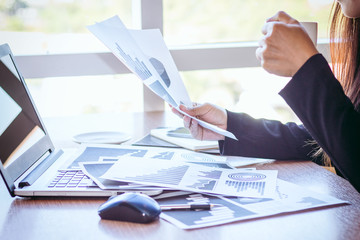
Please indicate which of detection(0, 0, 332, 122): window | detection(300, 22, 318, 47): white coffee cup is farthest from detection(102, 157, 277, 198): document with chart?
detection(0, 0, 332, 122): window

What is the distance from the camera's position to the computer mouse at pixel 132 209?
77 cm

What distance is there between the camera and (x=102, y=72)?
6.20 feet

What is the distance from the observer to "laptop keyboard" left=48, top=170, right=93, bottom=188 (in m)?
0.93

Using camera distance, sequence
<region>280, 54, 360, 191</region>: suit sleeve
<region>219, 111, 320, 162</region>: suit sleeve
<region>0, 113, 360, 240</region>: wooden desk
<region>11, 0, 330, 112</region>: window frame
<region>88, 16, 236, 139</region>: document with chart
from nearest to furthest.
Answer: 1. <region>0, 113, 360, 240</region>: wooden desk
2. <region>280, 54, 360, 191</region>: suit sleeve
3. <region>88, 16, 236, 139</region>: document with chart
4. <region>219, 111, 320, 162</region>: suit sleeve
5. <region>11, 0, 330, 112</region>: window frame

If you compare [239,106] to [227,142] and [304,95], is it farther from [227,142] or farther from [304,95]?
[304,95]

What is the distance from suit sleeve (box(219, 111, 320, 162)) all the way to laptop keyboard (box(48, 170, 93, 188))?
39cm

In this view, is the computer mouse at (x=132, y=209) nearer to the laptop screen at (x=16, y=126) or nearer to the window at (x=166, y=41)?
the laptop screen at (x=16, y=126)

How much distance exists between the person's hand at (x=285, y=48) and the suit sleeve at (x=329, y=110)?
23mm

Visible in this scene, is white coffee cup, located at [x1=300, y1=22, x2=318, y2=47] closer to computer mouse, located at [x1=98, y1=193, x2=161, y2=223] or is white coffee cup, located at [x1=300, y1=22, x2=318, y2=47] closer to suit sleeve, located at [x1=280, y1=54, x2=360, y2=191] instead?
suit sleeve, located at [x1=280, y1=54, x2=360, y2=191]

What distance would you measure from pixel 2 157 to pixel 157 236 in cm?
36

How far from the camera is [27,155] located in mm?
1020

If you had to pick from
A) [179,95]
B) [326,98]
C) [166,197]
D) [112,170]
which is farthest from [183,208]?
[179,95]

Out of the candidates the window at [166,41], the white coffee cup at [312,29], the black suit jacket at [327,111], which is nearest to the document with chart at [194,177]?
the black suit jacket at [327,111]

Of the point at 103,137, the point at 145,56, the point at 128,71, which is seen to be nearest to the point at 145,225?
the point at 145,56
